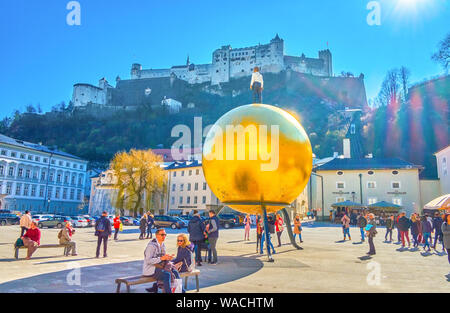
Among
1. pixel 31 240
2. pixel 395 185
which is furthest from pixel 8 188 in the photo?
pixel 395 185

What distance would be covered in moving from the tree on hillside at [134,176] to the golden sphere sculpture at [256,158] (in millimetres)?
40311

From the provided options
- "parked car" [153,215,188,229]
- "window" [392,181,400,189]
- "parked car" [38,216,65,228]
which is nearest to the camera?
→ "parked car" [153,215,188,229]

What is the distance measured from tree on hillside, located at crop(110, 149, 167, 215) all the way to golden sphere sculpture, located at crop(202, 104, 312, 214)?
40311 millimetres

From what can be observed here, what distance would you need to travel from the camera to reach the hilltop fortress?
12650 cm

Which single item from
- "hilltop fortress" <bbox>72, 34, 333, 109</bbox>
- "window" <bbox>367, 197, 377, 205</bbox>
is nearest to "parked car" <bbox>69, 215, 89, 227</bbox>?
"window" <bbox>367, 197, 377, 205</bbox>

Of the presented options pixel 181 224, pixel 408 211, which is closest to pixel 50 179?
pixel 181 224

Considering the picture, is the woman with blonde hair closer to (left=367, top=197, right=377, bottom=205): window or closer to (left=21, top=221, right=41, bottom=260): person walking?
(left=21, top=221, right=41, bottom=260): person walking

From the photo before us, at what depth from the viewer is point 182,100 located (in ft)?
432

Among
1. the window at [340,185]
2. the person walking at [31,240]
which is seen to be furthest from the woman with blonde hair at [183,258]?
the window at [340,185]

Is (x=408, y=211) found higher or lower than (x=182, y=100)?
lower

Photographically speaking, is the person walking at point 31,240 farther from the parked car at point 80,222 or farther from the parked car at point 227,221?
the parked car at point 80,222

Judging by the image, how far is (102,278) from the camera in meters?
7.75
